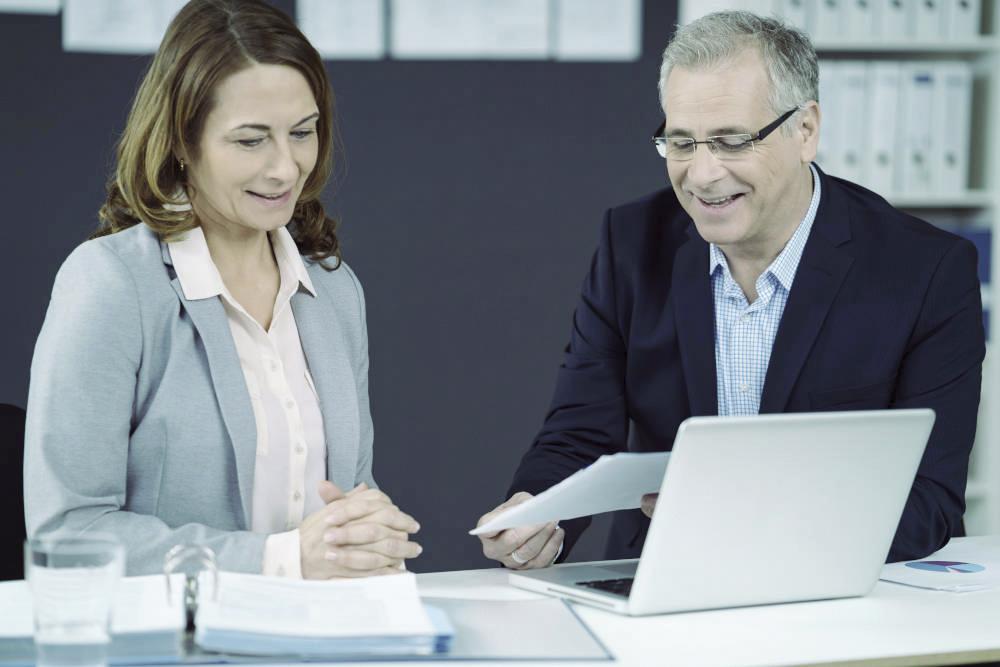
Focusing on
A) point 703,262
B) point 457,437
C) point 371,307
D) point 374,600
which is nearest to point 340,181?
point 371,307

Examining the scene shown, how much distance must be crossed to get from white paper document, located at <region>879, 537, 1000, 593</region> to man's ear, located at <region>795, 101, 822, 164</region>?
0.69 metres

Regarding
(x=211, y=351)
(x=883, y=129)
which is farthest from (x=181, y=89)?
(x=883, y=129)

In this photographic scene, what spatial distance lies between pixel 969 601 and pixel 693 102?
0.87m

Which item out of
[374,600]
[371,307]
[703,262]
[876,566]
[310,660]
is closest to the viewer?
[310,660]

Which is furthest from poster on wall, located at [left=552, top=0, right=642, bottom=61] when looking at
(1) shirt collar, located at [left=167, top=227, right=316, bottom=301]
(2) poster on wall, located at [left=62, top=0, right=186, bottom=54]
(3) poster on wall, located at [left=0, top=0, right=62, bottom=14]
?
(1) shirt collar, located at [left=167, top=227, right=316, bottom=301]

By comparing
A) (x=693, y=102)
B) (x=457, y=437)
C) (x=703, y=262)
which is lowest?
(x=457, y=437)

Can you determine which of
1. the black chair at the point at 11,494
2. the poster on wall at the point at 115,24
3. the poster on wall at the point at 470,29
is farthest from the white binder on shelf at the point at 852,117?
the black chair at the point at 11,494

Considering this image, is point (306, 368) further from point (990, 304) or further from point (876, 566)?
point (990, 304)

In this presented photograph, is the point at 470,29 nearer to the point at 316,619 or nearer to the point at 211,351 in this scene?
the point at 211,351

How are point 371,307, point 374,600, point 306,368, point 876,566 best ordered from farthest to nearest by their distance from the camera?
point 371,307 → point 306,368 → point 876,566 → point 374,600

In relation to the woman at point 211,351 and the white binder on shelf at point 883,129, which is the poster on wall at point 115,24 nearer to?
the woman at point 211,351

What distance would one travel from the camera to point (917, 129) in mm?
3553

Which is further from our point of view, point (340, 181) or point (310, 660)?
point (340, 181)

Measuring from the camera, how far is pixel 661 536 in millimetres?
1416
